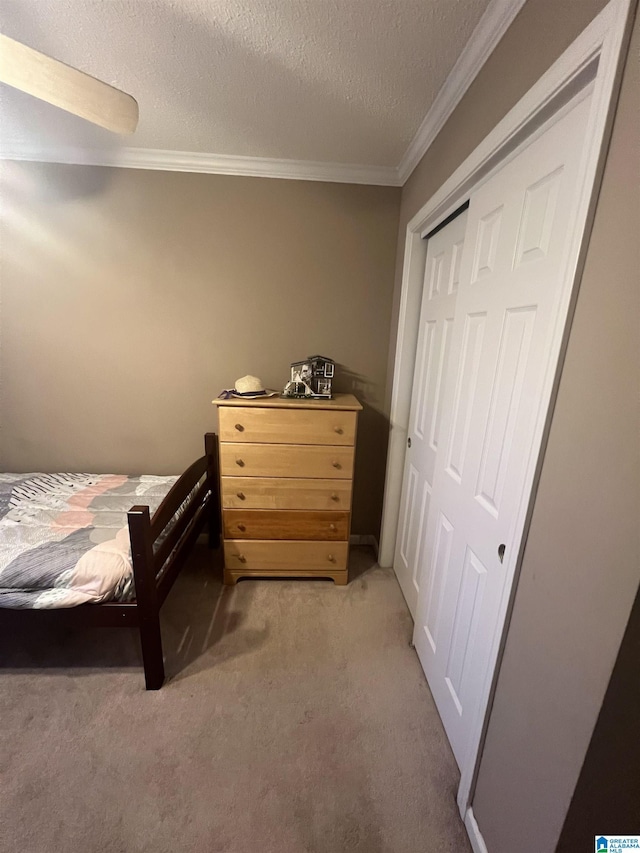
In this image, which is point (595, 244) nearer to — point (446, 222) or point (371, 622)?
point (446, 222)

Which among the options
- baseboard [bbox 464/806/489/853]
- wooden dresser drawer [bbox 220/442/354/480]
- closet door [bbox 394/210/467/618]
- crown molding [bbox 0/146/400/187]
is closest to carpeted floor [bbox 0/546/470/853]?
baseboard [bbox 464/806/489/853]

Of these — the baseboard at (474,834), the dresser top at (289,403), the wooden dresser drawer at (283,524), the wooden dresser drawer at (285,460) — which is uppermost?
the dresser top at (289,403)

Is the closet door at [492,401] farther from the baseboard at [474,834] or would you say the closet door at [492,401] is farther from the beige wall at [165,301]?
the beige wall at [165,301]

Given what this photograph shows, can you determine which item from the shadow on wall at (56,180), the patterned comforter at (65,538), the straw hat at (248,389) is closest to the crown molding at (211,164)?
→ the shadow on wall at (56,180)

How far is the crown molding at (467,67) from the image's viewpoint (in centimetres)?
100

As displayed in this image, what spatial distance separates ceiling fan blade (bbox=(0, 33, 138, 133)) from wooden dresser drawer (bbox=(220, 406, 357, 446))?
1.19m

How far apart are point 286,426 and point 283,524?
0.59 metres

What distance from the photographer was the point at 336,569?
220 cm

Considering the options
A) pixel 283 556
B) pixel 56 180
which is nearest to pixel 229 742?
pixel 283 556

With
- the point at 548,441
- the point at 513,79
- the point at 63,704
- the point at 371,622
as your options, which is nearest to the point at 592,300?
the point at 548,441

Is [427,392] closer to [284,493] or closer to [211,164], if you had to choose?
[284,493]

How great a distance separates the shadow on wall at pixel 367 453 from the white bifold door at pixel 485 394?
2.11 ft

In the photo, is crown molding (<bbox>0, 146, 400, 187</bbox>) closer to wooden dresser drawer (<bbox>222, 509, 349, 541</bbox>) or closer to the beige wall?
the beige wall

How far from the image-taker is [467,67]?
3.97 feet
